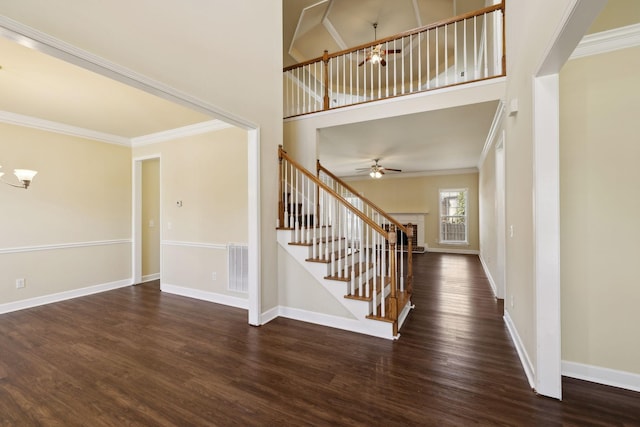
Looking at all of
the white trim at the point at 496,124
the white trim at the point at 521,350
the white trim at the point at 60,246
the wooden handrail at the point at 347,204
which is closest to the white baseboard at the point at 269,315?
the wooden handrail at the point at 347,204

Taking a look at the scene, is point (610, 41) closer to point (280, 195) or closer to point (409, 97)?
point (409, 97)

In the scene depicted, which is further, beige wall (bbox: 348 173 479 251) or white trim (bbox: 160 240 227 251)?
beige wall (bbox: 348 173 479 251)

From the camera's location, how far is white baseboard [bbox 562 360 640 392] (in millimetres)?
1982

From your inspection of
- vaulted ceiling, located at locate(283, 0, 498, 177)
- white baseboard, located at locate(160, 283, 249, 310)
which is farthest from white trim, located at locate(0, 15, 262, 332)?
vaulted ceiling, located at locate(283, 0, 498, 177)

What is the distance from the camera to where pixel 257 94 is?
322cm

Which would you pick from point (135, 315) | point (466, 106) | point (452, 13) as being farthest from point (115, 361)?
point (452, 13)

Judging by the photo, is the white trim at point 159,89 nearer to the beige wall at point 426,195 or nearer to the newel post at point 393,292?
the newel post at point 393,292

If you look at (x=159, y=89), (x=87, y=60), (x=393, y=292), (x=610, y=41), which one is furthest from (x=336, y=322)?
(x=610, y=41)

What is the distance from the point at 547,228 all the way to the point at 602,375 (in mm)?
1298

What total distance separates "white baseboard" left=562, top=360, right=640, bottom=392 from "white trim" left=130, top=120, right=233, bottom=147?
181 inches

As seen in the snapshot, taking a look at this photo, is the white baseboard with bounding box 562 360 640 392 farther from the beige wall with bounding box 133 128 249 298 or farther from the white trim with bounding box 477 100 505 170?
the beige wall with bounding box 133 128 249 298

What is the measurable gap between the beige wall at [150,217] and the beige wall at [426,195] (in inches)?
261

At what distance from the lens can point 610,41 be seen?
→ 6.54 feet

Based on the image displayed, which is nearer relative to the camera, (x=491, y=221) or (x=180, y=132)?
(x=180, y=132)
